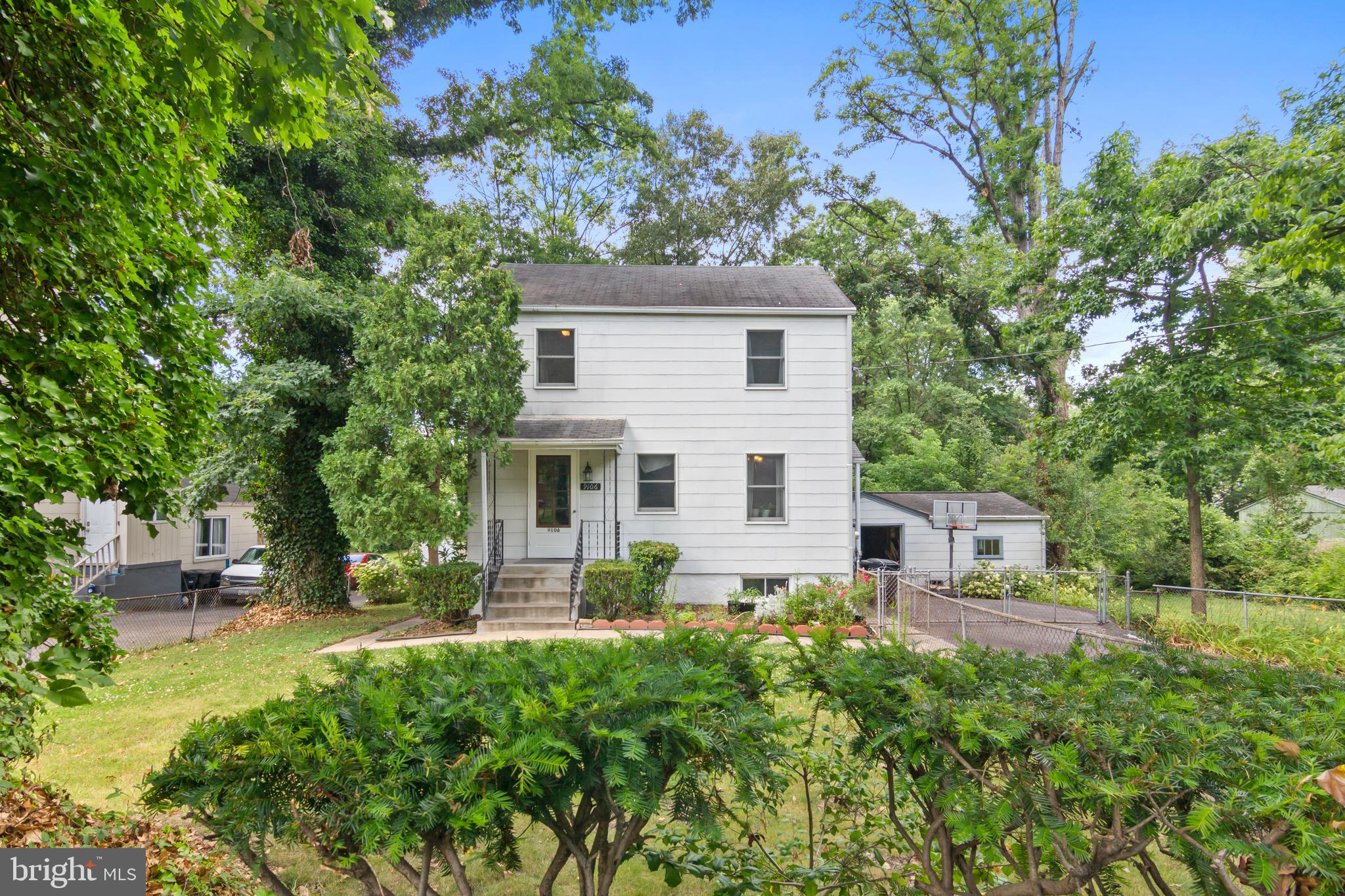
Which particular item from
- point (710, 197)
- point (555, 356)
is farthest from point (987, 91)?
→ point (555, 356)

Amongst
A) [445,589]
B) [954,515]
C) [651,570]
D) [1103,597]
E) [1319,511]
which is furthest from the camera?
[1319,511]

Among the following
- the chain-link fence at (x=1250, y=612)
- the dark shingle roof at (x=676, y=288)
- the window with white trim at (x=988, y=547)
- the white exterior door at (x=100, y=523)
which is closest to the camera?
the chain-link fence at (x=1250, y=612)

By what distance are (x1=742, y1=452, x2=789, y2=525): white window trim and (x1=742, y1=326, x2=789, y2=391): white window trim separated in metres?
1.38

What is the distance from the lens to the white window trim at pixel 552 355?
1267cm

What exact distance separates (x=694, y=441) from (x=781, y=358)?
2.53 metres

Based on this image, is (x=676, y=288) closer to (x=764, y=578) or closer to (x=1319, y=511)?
(x=764, y=578)

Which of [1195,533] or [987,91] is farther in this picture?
[987,91]

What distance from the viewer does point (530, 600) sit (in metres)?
11.0

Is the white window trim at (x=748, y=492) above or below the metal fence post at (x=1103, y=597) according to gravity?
above

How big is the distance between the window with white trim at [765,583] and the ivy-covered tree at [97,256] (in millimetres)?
10493

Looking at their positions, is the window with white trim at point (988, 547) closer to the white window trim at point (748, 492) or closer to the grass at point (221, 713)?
the white window trim at point (748, 492)

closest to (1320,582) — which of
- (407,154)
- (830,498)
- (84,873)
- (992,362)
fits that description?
(830,498)

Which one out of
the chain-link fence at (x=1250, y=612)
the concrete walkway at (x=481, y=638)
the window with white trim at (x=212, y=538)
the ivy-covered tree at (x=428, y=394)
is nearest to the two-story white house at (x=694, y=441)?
the ivy-covered tree at (x=428, y=394)

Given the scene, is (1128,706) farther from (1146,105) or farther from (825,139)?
(825,139)
